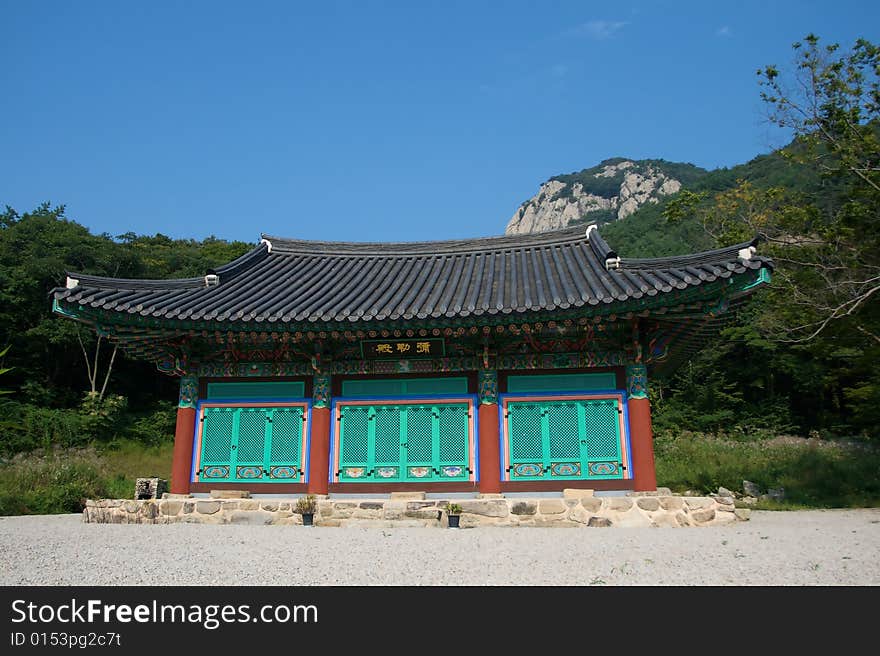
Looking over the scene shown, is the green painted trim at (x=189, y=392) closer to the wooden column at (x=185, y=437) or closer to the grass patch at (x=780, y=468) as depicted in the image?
the wooden column at (x=185, y=437)

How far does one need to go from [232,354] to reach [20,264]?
80.4 ft

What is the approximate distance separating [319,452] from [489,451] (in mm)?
3187

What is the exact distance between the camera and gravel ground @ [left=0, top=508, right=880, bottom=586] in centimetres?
573

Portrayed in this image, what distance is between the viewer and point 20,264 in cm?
2948

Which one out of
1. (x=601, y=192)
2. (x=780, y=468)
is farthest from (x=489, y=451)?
(x=601, y=192)

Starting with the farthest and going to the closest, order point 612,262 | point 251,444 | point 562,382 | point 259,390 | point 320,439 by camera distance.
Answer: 1. point 259,390
2. point 251,444
3. point 320,439
4. point 612,262
5. point 562,382

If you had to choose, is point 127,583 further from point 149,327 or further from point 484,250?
point 484,250

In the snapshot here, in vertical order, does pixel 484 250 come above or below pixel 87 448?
above

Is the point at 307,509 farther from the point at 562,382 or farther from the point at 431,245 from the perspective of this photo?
the point at 431,245

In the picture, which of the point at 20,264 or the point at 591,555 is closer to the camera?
the point at 591,555

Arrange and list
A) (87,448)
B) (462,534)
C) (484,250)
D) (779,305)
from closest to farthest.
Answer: (462,534) → (484,250) → (779,305) → (87,448)

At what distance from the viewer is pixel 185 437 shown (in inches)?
457

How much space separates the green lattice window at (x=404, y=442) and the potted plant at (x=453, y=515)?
1.16m

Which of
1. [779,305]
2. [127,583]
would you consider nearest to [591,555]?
[127,583]
